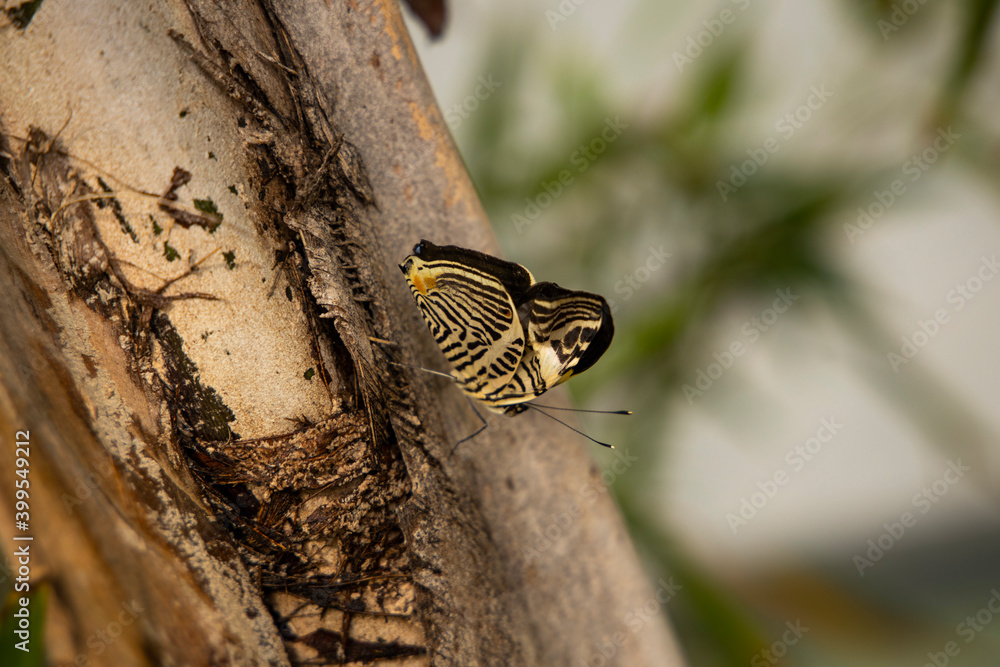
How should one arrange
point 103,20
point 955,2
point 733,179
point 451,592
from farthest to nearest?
point 733,179, point 955,2, point 451,592, point 103,20

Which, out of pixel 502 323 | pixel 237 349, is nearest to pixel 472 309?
pixel 502 323

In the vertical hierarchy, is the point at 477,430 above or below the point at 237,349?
below

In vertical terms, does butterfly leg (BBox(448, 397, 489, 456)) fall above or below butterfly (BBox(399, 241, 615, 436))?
below

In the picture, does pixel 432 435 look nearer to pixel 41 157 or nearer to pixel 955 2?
pixel 41 157

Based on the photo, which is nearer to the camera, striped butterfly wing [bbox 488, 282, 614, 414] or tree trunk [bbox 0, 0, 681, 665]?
tree trunk [bbox 0, 0, 681, 665]

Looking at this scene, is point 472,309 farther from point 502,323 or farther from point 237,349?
point 237,349

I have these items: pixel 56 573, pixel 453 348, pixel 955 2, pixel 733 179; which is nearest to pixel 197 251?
pixel 453 348

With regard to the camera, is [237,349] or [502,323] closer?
[237,349]
